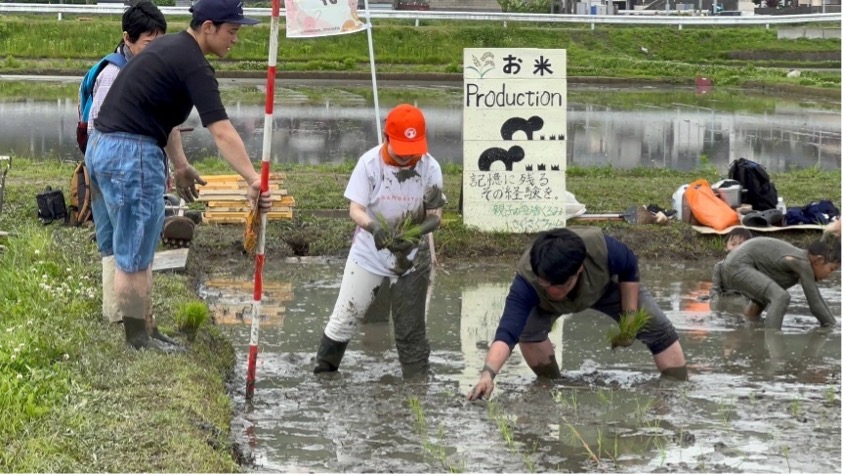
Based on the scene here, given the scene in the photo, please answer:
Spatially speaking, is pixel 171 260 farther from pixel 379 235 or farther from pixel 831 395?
pixel 831 395

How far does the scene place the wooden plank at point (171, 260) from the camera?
10.5m

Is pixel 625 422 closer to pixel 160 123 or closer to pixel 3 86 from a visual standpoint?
pixel 160 123

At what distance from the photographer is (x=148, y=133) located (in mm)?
7492

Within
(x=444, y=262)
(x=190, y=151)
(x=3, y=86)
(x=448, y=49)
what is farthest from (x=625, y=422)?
(x=448, y=49)

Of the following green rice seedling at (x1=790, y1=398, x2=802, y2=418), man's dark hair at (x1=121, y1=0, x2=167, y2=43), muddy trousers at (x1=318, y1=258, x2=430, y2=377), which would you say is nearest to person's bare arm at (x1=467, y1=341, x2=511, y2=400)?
muddy trousers at (x1=318, y1=258, x2=430, y2=377)

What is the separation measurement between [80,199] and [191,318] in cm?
394

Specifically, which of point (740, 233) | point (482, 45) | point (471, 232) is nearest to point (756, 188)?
point (740, 233)

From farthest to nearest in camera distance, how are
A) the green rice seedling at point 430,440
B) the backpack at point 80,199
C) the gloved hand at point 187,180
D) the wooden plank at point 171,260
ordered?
the backpack at point 80,199, the wooden plank at point 171,260, the gloved hand at point 187,180, the green rice seedling at point 430,440

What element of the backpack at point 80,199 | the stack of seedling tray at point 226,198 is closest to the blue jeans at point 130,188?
the backpack at point 80,199

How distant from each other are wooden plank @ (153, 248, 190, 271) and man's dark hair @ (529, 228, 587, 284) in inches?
169

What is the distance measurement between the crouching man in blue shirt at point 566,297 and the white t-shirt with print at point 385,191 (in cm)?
78

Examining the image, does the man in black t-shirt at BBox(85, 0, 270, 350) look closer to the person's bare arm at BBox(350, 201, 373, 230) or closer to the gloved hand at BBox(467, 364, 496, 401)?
the person's bare arm at BBox(350, 201, 373, 230)

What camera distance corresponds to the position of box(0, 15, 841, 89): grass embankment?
1512 inches

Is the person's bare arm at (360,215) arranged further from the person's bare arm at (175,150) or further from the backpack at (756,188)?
the backpack at (756,188)
